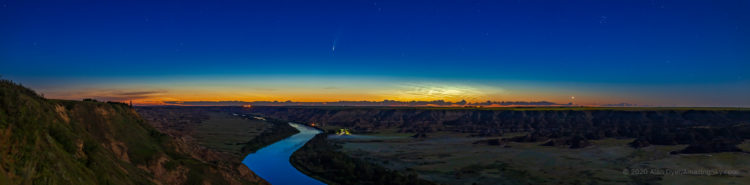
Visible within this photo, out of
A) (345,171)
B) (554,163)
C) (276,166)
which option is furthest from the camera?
(276,166)

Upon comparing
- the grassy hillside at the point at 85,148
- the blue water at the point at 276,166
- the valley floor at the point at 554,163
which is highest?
the grassy hillside at the point at 85,148

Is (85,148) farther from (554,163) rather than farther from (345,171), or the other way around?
(554,163)

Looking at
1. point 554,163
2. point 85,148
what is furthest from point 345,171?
point 85,148

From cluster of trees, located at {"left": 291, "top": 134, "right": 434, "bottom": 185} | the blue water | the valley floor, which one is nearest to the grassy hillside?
the blue water

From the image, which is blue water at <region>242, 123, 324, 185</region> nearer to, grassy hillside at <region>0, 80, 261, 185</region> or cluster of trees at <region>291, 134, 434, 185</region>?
cluster of trees at <region>291, 134, 434, 185</region>

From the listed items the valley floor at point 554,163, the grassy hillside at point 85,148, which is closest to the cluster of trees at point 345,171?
the valley floor at point 554,163

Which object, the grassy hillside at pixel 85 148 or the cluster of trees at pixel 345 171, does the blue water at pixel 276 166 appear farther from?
the grassy hillside at pixel 85 148
